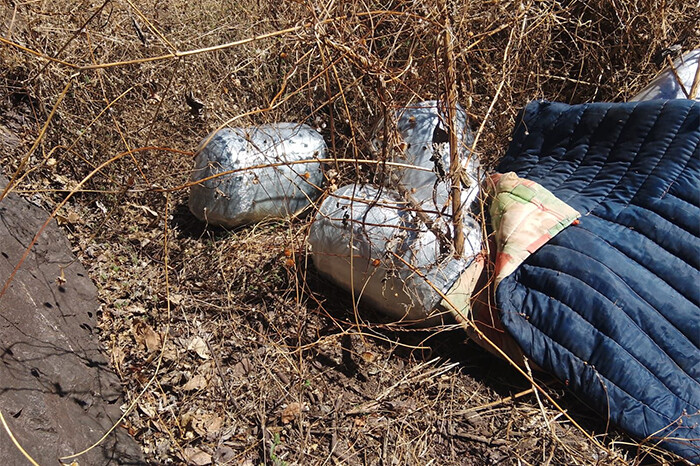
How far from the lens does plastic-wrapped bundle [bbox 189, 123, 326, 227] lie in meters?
2.74

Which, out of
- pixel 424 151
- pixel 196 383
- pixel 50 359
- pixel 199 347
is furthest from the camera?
pixel 424 151

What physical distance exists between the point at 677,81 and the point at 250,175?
7.77 feet

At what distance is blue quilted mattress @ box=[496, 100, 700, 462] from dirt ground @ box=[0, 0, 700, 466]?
0.56ft

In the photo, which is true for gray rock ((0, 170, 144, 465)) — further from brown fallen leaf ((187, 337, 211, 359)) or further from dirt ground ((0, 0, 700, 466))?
brown fallen leaf ((187, 337, 211, 359))

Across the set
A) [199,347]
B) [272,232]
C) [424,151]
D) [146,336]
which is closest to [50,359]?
[146,336]

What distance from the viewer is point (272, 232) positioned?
292 cm

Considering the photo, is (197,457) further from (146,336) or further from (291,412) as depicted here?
(146,336)

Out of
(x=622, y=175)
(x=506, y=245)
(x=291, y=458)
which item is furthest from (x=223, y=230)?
(x=622, y=175)

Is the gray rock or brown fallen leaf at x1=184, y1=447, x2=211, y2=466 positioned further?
brown fallen leaf at x1=184, y1=447, x2=211, y2=466

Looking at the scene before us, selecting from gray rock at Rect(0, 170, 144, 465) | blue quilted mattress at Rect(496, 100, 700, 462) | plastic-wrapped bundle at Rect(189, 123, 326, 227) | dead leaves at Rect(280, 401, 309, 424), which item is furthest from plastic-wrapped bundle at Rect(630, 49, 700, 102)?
gray rock at Rect(0, 170, 144, 465)

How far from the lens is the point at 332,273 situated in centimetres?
252

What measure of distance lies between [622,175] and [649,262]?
18.9 inches

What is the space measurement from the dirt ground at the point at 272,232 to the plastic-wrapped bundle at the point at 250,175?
13cm

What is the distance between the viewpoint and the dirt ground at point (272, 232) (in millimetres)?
2092
